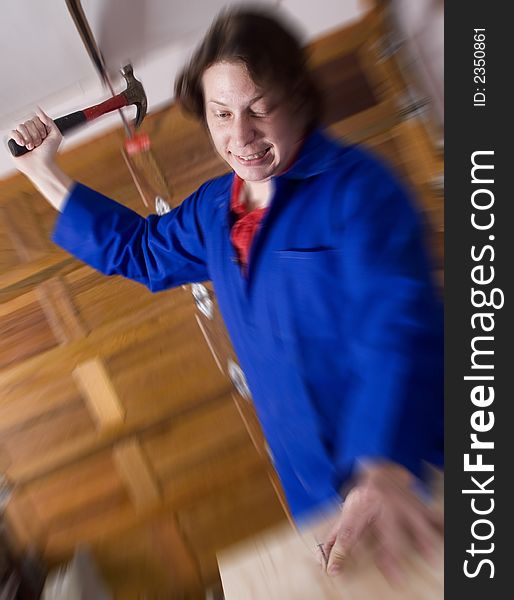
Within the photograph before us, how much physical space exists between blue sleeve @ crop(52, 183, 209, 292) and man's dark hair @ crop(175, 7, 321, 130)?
0.16 m

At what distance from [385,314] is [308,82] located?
0.33 metres

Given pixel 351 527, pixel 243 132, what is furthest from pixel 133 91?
pixel 351 527

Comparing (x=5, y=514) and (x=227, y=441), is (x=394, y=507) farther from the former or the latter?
(x=5, y=514)

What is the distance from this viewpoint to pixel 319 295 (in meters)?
0.57

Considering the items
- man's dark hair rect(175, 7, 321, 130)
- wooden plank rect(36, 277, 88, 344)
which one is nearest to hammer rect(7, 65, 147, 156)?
man's dark hair rect(175, 7, 321, 130)

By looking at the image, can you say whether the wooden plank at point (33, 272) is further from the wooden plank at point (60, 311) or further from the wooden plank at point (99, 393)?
the wooden plank at point (99, 393)

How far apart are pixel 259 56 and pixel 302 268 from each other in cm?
23

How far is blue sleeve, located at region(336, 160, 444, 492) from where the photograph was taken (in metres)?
0.49

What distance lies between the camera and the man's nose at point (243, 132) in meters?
0.57

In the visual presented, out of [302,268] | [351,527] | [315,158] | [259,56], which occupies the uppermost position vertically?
[259,56]

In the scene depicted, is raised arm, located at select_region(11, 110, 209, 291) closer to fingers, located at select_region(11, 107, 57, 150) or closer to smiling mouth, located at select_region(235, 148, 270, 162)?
fingers, located at select_region(11, 107, 57, 150)

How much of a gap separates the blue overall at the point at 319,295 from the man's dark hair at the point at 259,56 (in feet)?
0.20

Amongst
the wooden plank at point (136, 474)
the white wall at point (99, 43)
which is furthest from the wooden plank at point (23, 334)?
the white wall at point (99, 43)

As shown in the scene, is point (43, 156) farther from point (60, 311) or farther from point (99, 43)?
point (60, 311)
